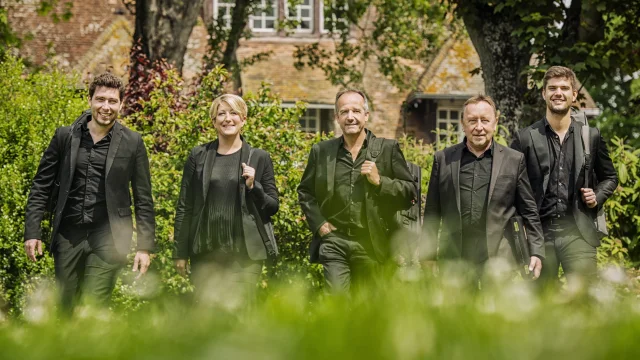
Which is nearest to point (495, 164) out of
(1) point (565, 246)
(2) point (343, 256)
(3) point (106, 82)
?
(1) point (565, 246)

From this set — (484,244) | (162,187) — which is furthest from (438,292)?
(162,187)

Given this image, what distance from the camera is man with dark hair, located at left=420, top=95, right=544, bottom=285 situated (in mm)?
6578

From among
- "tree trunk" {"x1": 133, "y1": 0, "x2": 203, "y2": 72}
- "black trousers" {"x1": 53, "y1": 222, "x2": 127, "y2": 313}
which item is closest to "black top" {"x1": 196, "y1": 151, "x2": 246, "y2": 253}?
"black trousers" {"x1": 53, "y1": 222, "x2": 127, "y2": 313}

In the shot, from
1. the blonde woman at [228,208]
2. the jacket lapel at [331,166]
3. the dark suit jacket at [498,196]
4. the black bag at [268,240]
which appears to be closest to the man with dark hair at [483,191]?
the dark suit jacket at [498,196]

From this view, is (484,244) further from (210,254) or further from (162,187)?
(162,187)

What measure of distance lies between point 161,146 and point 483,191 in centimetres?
489

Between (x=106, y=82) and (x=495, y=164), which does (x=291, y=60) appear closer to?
(x=106, y=82)

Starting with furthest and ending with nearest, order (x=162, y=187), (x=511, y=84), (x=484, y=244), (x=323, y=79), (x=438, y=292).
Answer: (x=323, y=79)
(x=511, y=84)
(x=162, y=187)
(x=484, y=244)
(x=438, y=292)

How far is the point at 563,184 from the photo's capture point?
714 cm

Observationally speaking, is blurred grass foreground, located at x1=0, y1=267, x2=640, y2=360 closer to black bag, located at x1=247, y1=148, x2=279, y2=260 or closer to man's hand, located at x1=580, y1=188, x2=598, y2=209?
black bag, located at x1=247, y1=148, x2=279, y2=260

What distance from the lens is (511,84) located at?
14.3 m

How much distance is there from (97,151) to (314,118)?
26.2 m

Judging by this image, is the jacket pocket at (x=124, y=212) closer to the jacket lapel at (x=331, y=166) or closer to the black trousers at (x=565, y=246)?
the jacket lapel at (x=331, y=166)

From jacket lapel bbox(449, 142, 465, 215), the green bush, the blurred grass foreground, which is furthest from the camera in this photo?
the green bush
